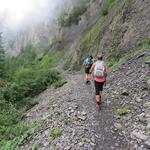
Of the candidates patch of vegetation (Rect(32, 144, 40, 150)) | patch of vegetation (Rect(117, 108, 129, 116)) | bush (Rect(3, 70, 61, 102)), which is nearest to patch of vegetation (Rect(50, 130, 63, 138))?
patch of vegetation (Rect(32, 144, 40, 150))

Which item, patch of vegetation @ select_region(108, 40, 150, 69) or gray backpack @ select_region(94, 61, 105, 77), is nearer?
gray backpack @ select_region(94, 61, 105, 77)

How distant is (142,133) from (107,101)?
4.20 m

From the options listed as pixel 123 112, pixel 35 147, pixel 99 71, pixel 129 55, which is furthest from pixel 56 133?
pixel 129 55

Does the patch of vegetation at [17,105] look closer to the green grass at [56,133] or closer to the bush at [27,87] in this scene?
the bush at [27,87]

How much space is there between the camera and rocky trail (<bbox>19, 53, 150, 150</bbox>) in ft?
33.2

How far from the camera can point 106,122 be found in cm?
1174

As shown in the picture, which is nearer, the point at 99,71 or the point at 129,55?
the point at 99,71

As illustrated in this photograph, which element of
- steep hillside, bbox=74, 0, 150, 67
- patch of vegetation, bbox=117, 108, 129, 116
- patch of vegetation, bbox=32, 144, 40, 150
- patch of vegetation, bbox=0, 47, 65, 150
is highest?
steep hillside, bbox=74, 0, 150, 67

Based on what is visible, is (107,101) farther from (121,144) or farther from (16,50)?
(16,50)

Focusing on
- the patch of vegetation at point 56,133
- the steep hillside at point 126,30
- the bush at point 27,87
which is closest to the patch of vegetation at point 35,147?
the patch of vegetation at point 56,133

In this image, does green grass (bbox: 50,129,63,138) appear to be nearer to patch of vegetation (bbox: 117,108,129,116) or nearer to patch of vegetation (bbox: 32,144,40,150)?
patch of vegetation (bbox: 32,144,40,150)

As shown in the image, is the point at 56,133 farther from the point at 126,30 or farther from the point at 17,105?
the point at 126,30

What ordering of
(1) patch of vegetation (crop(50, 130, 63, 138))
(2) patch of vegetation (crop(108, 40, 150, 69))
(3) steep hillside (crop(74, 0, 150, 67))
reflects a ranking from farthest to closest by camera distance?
(3) steep hillside (crop(74, 0, 150, 67)) < (2) patch of vegetation (crop(108, 40, 150, 69)) < (1) patch of vegetation (crop(50, 130, 63, 138))

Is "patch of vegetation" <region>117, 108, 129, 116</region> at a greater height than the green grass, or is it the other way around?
"patch of vegetation" <region>117, 108, 129, 116</region>
